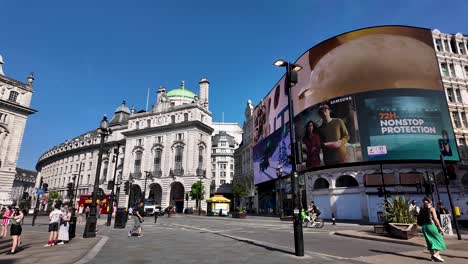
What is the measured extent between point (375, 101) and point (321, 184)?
13.4m

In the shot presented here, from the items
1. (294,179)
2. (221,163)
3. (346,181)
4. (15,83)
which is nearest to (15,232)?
(294,179)

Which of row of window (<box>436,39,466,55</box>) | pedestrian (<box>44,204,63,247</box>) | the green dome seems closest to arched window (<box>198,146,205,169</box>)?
the green dome

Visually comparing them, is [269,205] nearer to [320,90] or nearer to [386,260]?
[320,90]

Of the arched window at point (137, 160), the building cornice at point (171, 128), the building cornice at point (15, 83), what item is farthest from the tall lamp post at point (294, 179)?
the building cornice at point (15, 83)

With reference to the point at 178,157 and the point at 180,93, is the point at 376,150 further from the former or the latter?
the point at 180,93

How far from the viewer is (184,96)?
79062 millimetres

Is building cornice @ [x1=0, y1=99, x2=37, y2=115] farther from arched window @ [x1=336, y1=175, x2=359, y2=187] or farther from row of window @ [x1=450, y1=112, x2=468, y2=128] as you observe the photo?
row of window @ [x1=450, y1=112, x2=468, y2=128]

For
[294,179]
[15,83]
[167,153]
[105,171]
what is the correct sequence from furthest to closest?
[105,171]
[167,153]
[15,83]
[294,179]

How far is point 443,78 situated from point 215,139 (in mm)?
74387

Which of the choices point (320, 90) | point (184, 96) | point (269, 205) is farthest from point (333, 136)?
point (184, 96)

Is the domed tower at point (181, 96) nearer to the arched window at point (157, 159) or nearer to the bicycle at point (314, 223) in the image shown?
the arched window at point (157, 159)

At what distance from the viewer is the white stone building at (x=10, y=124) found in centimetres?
5022

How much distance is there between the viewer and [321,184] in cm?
3828

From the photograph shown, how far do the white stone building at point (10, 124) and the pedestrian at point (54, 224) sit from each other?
4955 centimetres
